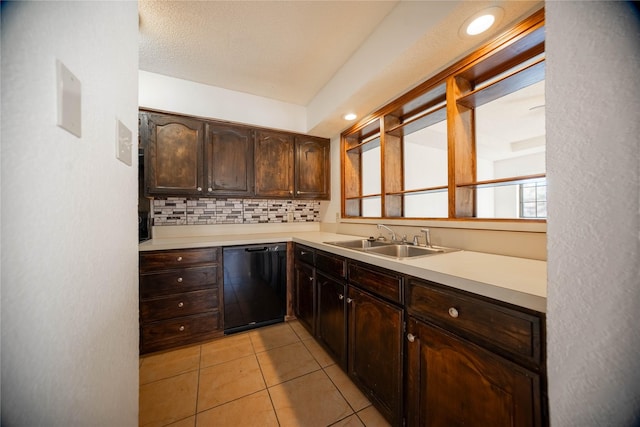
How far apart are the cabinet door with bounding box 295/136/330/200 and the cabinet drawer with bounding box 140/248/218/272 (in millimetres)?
1140

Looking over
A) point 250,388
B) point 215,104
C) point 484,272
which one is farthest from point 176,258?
point 484,272

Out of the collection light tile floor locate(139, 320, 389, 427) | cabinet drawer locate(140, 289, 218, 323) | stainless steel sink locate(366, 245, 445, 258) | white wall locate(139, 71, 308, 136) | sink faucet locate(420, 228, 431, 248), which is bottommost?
light tile floor locate(139, 320, 389, 427)

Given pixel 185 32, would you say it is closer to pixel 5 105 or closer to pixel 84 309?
pixel 5 105

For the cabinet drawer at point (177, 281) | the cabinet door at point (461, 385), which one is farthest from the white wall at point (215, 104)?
the cabinet door at point (461, 385)

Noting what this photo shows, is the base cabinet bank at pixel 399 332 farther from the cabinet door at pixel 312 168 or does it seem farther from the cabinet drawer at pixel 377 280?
the cabinet door at pixel 312 168

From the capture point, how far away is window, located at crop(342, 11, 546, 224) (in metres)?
1.23

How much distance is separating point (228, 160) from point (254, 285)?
1.28 meters

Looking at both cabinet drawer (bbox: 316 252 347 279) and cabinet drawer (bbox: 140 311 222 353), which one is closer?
cabinet drawer (bbox: 316 252 347 279)

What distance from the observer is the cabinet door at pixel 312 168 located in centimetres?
266

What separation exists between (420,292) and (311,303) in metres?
1.16

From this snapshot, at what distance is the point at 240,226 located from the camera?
8.55ft

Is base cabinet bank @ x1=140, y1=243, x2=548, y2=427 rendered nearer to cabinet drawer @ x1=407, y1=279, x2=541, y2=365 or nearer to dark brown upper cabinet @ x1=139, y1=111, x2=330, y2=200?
cabinet drawer @ x1=407, y1=279, x2=541, y2=365

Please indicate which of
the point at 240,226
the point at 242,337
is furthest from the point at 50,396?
the point at 240,226

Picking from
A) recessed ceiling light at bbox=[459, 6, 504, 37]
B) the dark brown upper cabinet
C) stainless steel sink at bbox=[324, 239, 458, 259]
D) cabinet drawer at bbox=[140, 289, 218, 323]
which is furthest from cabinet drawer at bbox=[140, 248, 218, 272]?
recessed ceiling light at bbox=[459, 6, 504, 37]
